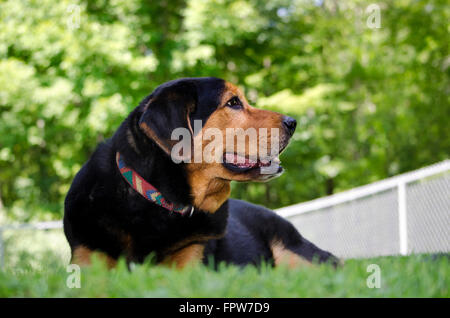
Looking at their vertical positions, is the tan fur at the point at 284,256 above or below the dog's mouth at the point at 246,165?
below

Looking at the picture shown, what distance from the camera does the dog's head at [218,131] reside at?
10.5 ft

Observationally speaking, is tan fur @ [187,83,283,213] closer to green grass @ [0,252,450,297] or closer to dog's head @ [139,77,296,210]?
dog's head @ [139,77,296,210]

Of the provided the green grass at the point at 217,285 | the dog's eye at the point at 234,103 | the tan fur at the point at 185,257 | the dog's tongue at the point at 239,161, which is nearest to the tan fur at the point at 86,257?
the tan fur at the point at 185,257

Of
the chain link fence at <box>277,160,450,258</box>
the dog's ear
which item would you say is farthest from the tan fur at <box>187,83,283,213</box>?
the chain link fence at <box>277,160,450,258</box>

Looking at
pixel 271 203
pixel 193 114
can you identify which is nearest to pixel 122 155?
pixel 193 114

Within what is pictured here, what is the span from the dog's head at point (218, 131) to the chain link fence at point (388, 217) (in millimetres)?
3223

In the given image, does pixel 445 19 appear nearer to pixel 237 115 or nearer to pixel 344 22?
pixel 344 22

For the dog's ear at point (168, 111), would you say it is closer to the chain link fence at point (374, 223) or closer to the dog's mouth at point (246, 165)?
the dog's mouth at point (246, 165)

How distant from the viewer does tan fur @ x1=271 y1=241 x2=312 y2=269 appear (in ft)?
12.8

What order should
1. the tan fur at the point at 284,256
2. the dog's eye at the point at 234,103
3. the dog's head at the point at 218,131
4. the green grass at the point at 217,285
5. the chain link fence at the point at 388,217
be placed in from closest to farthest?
1. the green grass at the point at 217,285
2. the dog's head at the point at 218,131
3. the dog's eye at the point at 234,103
4. the tan fur at the point at 284,256
5. the chain link fence at the point at 388,217

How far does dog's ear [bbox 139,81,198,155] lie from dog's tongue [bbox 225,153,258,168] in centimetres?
35
